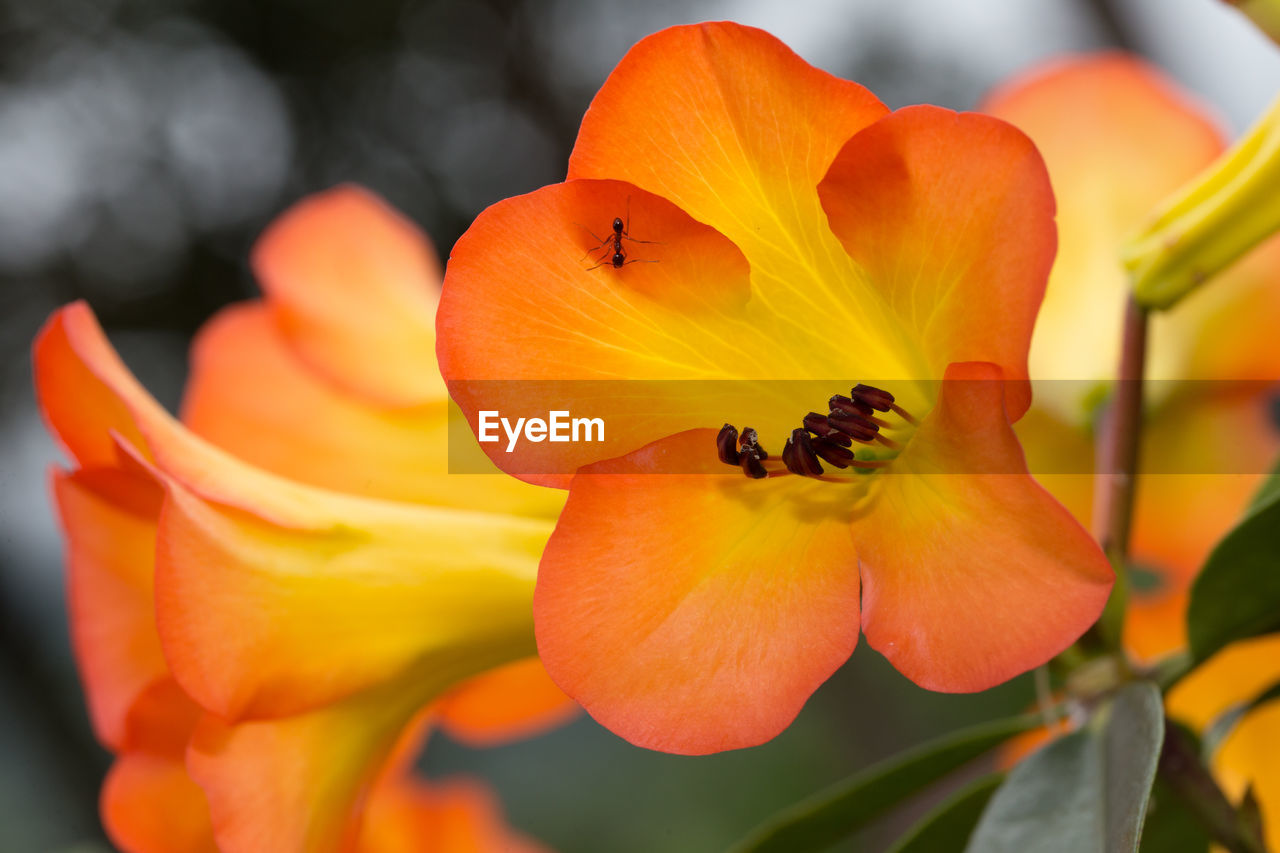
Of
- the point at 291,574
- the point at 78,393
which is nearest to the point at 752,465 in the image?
the point at 291,574

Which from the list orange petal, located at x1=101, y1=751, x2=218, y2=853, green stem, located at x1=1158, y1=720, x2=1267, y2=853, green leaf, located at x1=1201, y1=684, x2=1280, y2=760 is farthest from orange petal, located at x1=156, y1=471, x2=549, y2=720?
green leaf, located at x1=1201, y1=684, x2=1280, y2=760

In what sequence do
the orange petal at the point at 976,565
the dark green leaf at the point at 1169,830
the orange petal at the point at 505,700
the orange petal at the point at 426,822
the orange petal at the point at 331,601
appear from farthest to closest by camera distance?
the orange petal at the point at 426,822 < the orange petal at the point at 505,700 < the dark green leaf at the point at 1169,830 < the orange petal at the point at 331,601 < the orange petal at the point at 976,565

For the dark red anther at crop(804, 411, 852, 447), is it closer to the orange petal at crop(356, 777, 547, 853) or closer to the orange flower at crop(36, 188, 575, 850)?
the orange flower at crop(36, 188, 575, 850)

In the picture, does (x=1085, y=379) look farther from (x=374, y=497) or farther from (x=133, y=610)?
(x=133, y=610)

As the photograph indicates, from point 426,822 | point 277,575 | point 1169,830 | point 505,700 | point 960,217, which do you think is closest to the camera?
point 960,217

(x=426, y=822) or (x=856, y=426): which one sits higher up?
(x=856, y=426)

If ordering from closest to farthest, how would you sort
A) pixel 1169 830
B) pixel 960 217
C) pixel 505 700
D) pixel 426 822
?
pixel 960 217 → pixel 1169 830 → pixel 505 700 → pixel 426 822

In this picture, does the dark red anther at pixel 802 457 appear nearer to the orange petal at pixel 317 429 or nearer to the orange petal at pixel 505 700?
the orange petal at pixel 317 429

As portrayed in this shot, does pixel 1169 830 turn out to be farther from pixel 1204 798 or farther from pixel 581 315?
pixel 581 315

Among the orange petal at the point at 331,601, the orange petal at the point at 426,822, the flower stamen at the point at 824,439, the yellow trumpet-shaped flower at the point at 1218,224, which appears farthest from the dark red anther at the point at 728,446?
the orange petal at the point at 426,822
